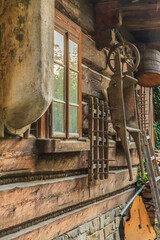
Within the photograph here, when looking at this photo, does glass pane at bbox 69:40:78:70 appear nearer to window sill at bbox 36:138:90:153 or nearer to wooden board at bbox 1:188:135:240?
window sill at bbox 36:138:90:153

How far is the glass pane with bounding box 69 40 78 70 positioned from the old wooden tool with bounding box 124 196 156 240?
2.55 meters

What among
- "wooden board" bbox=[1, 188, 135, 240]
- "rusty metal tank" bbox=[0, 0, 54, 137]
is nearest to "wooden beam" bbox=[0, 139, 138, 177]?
"rusty metal tank" bbox=[0, 0, 54, 137]

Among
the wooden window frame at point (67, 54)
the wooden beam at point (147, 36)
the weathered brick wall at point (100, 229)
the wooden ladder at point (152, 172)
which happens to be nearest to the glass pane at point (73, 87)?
the wooden window frame at point (67, 54)

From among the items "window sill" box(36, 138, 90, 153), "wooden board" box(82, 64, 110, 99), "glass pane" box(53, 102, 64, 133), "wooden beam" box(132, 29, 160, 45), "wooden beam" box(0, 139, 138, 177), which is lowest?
"wooden beam" box(0, 139, 138, 177)

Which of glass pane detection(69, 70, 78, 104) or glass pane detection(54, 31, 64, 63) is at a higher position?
glass pane detection(54, 31, 64, 63)

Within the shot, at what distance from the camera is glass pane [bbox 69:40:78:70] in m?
3.34

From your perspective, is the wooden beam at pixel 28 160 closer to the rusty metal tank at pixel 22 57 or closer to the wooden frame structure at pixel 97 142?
the wooden frame structure at pixel 97 142

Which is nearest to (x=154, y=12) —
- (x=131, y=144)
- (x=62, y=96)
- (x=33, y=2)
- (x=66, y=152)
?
(x=131, y=144)

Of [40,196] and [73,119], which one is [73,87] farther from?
[40,196]

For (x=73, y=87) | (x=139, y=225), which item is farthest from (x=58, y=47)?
(x=139, y=225)

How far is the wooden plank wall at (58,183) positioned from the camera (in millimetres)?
2346

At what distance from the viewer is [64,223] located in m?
3.05

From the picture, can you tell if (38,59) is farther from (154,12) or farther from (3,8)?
(154,12)

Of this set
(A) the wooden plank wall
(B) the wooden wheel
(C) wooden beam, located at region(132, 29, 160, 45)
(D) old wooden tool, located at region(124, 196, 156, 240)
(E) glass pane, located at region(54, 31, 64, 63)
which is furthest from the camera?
(C) wooden beam, located at region(132, 29, 160, 45)
